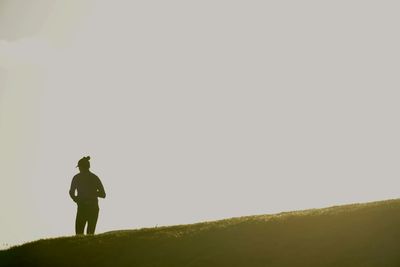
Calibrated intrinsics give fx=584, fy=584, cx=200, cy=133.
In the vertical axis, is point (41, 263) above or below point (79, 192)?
below

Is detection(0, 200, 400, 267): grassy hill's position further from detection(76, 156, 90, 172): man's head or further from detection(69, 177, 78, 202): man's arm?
detection(76, 156, 90, 172): man's head

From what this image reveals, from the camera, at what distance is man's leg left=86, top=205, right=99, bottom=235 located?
20.5 metres

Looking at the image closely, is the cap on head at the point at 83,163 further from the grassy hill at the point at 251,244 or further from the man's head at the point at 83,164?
the grassy hill at the point at 251,244

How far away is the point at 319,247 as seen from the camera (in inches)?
530

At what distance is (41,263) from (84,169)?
16.3 ft

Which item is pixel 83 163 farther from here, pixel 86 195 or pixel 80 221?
pixel 80 221

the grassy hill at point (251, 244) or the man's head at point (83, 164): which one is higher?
the man's head at point (83, 164)

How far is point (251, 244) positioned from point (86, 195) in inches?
300

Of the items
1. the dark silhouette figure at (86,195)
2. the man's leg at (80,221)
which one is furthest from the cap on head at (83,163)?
the man's leg at (80,221)

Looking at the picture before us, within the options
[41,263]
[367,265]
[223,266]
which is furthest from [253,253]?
[41,263]

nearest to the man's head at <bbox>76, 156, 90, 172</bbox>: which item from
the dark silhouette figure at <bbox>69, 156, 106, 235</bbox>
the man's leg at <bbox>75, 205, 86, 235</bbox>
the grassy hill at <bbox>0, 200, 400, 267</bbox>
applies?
the dark silhouette figure at <bbox>69, 156, 106, 235</bbox>

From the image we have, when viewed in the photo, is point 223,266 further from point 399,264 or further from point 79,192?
point 79,192

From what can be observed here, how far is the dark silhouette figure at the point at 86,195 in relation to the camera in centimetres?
2030

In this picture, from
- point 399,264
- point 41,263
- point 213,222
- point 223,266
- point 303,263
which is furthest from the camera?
point 213,222
